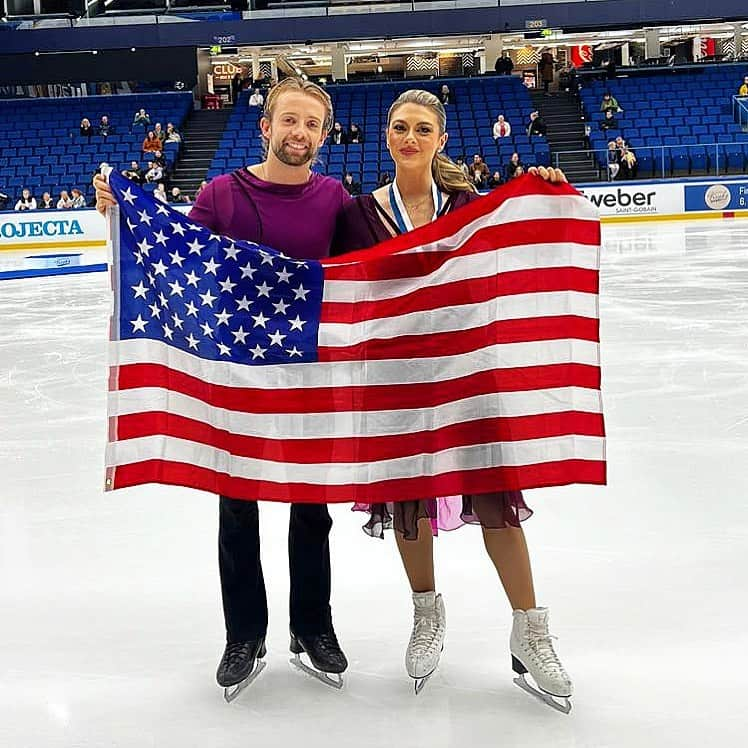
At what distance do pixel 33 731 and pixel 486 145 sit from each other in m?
23.8

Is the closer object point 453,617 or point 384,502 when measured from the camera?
point 384,502

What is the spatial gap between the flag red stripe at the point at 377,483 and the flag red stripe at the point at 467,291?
1.49 ft

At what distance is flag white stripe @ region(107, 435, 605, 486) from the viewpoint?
2889 mm

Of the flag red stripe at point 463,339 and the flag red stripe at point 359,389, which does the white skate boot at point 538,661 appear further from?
the flag red stripe at point 463,339

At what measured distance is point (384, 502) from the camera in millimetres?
2953

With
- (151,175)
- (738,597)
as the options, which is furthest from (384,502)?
(151,175)

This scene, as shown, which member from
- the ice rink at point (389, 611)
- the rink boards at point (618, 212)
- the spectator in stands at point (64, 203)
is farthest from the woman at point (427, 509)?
the spectator in stands at point (64, 203)

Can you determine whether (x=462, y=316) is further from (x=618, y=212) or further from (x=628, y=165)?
(x=628, y=165)

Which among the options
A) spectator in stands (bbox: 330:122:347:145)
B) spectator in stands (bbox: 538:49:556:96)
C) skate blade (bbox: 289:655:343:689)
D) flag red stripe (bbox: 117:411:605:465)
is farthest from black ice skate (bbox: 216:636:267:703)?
spectator in stands (bbox: 538:49:556:96)

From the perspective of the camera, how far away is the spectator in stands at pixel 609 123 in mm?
25484

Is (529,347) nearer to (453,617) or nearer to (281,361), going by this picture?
(281,361)

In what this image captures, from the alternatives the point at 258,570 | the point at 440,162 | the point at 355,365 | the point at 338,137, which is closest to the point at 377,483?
the point at 355,365

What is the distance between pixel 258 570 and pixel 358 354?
0.66 m

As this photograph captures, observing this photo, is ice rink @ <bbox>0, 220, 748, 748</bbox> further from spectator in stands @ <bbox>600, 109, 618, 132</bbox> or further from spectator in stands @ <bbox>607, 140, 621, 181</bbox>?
spectator in stands @ <bbox>600, 109, 618, 132</bbox>
